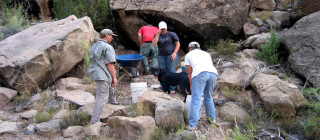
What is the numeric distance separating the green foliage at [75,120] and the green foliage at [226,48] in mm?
4134

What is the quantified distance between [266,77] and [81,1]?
21.4ft

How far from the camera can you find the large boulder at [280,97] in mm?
4664

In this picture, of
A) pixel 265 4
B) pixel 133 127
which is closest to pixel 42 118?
pixel 133 127

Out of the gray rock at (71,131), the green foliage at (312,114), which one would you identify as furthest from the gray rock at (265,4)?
the gray rock at (71,131)

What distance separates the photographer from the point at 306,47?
5852 millimetres

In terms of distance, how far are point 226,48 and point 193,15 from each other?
1.24m

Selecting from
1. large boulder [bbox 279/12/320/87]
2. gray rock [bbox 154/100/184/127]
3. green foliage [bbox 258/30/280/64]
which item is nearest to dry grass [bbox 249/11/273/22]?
large boulder [bbox 279/12/320/87]

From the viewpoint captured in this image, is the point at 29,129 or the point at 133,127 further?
the point at 29,129

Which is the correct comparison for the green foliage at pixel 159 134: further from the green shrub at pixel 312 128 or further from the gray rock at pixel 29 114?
the gray rock at pixel 29 114

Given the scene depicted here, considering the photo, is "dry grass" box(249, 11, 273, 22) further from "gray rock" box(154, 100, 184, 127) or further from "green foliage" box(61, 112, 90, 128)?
"green foliage" box(61, 112, 90, 128)

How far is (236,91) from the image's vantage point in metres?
5.64

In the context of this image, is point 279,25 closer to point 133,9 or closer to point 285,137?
point 133,9

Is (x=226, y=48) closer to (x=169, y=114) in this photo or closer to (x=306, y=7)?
(x=306, y=7)

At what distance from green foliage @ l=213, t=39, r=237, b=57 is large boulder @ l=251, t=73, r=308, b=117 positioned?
2287 millimetres
